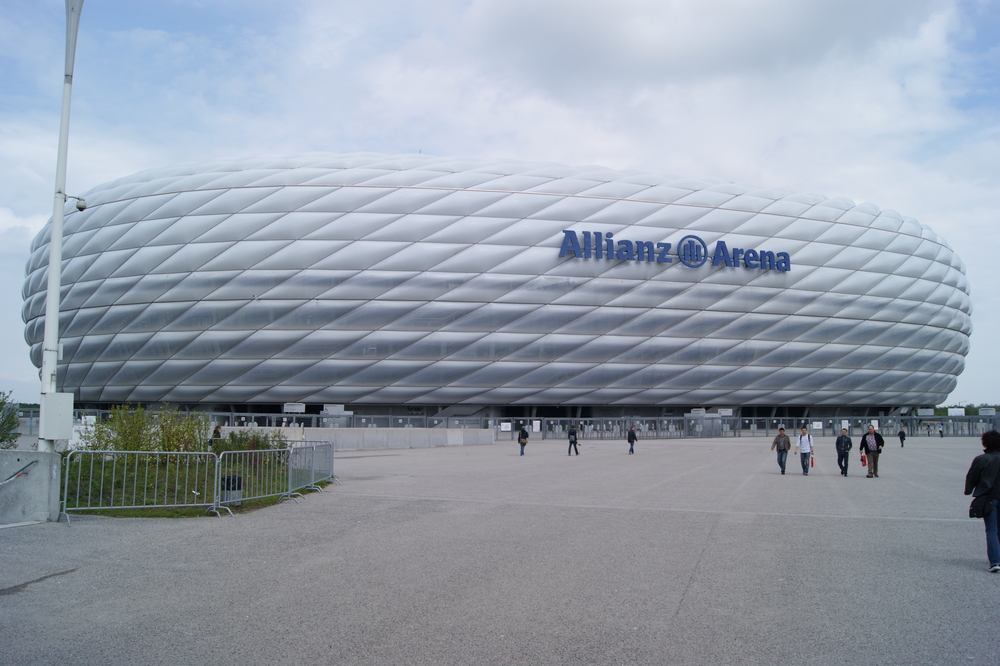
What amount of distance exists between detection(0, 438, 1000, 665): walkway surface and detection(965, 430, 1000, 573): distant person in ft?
1.18

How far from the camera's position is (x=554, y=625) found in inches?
219

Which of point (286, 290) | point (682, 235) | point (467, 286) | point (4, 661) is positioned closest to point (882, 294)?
point (682, 235)

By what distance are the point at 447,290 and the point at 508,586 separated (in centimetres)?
3978

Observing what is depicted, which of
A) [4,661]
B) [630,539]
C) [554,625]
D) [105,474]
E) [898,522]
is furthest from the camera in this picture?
[105,474]

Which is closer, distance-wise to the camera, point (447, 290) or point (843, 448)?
point (843, 448)

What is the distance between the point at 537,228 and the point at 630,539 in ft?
129

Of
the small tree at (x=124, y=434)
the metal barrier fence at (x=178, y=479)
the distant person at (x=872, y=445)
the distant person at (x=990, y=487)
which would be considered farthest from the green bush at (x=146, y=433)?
the distant person at (x=872, y=445)

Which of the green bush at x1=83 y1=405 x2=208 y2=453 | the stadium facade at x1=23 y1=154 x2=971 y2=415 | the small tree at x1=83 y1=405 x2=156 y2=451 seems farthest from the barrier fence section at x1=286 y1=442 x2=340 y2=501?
the stadium facade at x1=23 y1=154 x2=971 y2=415

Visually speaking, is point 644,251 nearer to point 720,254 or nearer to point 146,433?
point 720,254

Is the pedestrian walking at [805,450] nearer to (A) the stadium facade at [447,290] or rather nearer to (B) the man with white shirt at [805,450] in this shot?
(B) the man with white shirt at [805,450]

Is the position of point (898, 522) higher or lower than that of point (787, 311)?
lower

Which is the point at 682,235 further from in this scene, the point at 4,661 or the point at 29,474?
the point at 4,661

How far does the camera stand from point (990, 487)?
7.52m

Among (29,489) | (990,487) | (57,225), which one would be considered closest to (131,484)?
(29,489)
